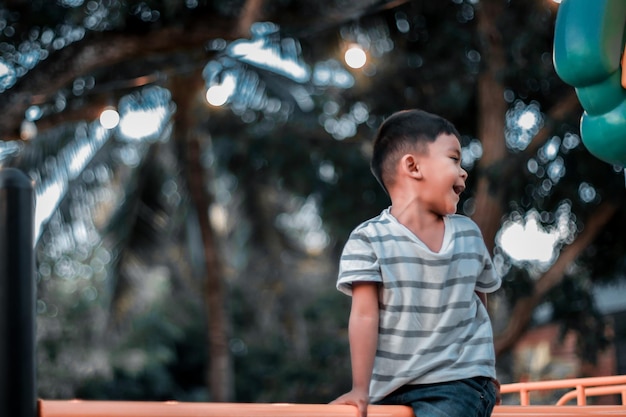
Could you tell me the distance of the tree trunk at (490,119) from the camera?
319 inches

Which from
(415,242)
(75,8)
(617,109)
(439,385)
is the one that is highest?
(75,8)

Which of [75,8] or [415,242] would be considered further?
[75,8]

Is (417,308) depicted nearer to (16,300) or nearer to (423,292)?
(423,292)

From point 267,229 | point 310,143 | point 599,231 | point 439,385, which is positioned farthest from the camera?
point 267,229

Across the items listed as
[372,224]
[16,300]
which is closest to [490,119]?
[372,224]

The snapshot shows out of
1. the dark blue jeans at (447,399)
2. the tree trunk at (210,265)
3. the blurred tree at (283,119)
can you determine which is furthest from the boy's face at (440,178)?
the tree trunk at (210,265)

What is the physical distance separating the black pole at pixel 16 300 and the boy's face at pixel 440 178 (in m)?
1.17

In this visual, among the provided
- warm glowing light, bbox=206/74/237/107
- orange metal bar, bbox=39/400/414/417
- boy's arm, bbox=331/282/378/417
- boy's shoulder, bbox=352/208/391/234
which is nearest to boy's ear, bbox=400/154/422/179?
boy's shoulder, bbox=352/208/391/234

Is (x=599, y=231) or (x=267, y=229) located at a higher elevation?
(x=267, y=229)

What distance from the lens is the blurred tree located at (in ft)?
26.5

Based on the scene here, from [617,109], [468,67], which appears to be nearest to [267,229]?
[468,67]

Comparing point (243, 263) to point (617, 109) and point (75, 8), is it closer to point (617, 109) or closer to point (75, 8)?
point (75, 8)

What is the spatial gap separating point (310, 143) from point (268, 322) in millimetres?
7148

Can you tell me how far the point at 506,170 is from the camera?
811cm
